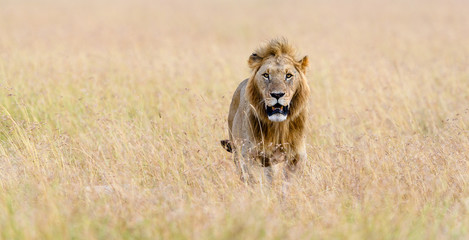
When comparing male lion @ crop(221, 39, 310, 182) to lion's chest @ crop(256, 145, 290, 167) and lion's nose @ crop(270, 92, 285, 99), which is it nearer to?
lion's chest @ crop(256, 145, 290, 167)

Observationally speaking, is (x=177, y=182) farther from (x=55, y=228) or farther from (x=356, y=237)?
(x=356, y=237)

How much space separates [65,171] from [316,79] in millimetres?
6785

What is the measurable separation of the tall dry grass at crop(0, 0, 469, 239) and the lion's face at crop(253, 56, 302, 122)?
674mm

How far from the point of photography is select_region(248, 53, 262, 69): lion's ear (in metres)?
6.00

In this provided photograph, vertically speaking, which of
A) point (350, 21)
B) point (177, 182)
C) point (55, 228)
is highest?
point (55, 228)

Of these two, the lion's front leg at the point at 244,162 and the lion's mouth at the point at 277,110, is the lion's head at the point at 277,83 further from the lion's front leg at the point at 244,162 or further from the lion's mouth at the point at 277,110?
the lion's front leg at the point at 244,162

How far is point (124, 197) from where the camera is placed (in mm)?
4926

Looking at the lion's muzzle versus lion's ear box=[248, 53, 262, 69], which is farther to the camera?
lion's ear box=[248, 53, 262, 69]

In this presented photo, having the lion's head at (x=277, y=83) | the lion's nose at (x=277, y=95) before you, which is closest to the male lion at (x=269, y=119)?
the lion's head at (x=277, y=83)

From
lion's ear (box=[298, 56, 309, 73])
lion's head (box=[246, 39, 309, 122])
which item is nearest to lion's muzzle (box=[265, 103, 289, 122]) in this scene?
lion's head (box=[246, 39, 309, 122])

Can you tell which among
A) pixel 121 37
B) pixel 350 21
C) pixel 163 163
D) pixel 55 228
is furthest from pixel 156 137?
pixel 350 21

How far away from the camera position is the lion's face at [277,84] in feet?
18.1

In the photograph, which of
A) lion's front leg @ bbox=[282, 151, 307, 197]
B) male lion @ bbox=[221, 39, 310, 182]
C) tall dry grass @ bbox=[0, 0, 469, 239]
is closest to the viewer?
tall dry grass @ bbox=[0, 0, 469, 239]

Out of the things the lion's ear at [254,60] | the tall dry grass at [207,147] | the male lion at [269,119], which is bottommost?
the tall dry grass at [207,147]
